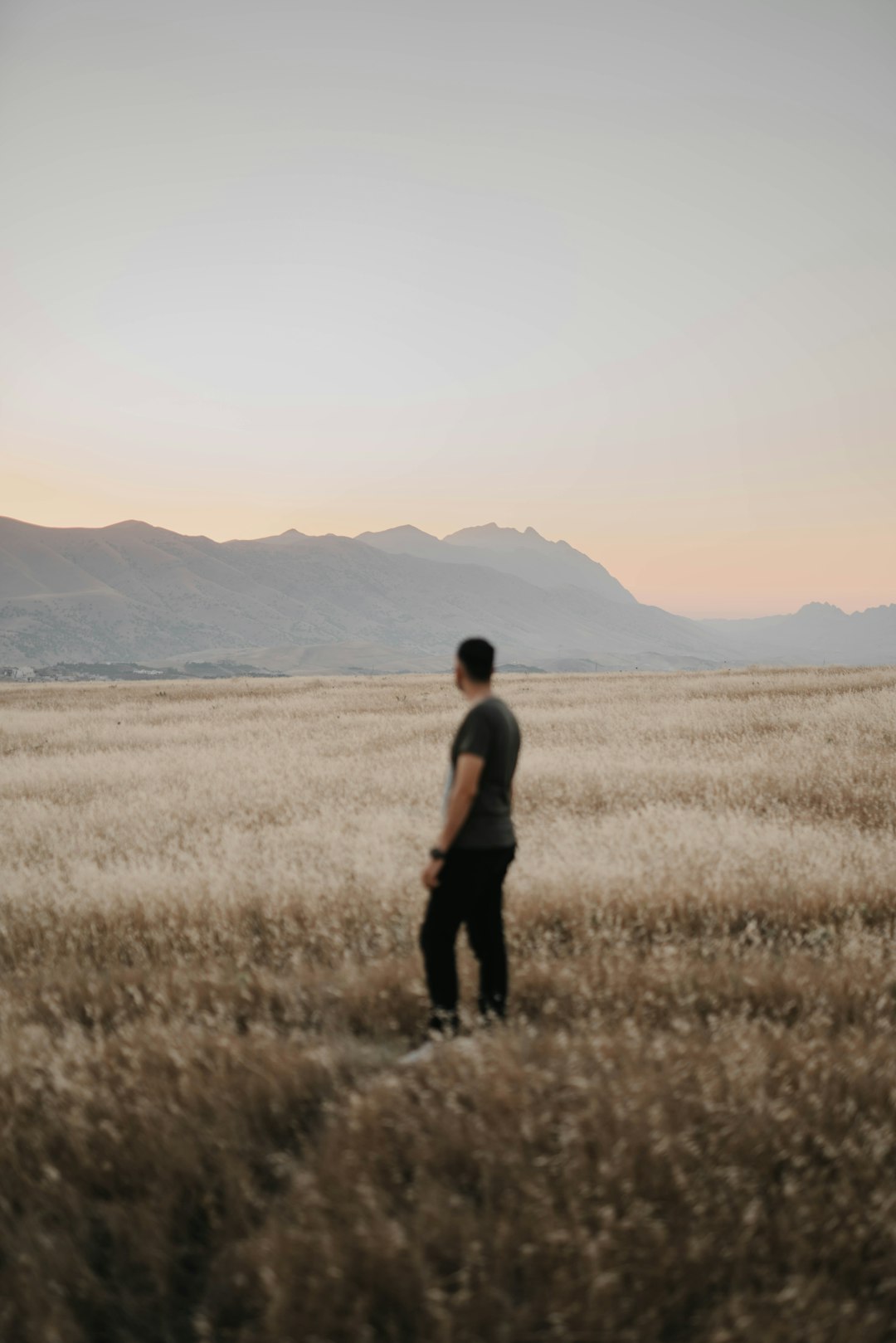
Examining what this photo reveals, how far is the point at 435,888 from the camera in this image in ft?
12.9

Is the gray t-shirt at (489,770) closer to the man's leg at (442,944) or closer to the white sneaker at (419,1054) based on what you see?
the man's leg at (442,944)

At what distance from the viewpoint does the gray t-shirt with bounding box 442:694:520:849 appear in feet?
12.6

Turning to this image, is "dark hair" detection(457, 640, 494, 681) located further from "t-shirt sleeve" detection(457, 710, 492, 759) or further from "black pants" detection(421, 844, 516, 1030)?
"black pants" detection(421, 844, 516, 1030)

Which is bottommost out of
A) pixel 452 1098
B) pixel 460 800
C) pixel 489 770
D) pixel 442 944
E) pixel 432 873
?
pixel 452 1098

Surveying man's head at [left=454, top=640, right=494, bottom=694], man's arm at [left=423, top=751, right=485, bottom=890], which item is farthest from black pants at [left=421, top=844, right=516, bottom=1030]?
man's head at [left=454, top=640, right=494, bottom=694]

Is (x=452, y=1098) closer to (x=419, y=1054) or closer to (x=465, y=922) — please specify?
(x=419, y=1054)

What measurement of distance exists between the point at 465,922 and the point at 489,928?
0.45ft

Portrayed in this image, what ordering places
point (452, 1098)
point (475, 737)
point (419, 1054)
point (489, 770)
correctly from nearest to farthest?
point (452, 1098) → point (419, 1054) → point (475, 737) → point (489, 770)

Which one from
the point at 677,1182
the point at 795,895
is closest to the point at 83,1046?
the point at 677,1182

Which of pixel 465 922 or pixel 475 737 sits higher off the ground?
pixel 475 737

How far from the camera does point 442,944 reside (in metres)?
3.95

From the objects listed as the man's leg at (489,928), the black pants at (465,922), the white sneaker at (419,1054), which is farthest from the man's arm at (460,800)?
the white sneaker at (419,1054)

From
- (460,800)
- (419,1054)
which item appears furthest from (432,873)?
(419,1054)

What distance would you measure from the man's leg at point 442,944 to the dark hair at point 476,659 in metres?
0.98
